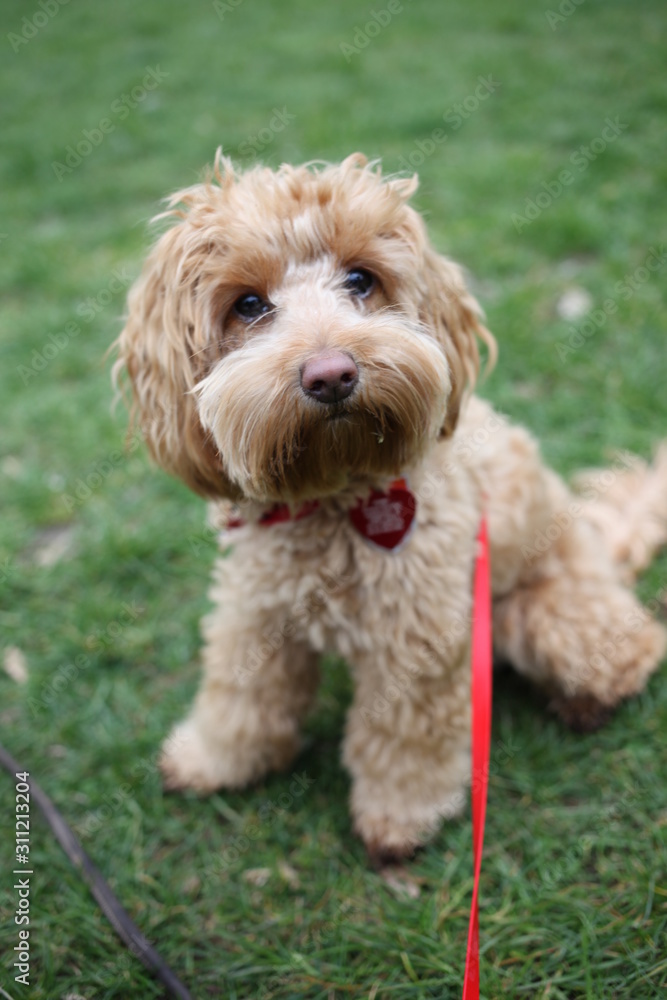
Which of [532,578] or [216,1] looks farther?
[216,1]

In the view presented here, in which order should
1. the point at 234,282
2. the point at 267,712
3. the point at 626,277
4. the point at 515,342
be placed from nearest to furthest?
1. the point at 234,282
2. the point at 267,712
3. the point at 515,342
4. the point at 626,277

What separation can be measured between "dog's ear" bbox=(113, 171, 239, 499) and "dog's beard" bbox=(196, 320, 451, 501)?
0.11 meters

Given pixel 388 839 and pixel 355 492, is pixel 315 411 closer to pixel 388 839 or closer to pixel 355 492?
pixel 355 492

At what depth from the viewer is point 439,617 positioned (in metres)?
2.15

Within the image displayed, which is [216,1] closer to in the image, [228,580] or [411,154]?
[411,154]

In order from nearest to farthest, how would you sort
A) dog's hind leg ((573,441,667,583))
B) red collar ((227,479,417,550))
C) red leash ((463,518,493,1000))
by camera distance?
1. red leash ((463,518,493,1000))
2. red collar ((227,479,417,550))
3. dog's hind leg ((573,441,667,583))

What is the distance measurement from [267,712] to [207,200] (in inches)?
64.6

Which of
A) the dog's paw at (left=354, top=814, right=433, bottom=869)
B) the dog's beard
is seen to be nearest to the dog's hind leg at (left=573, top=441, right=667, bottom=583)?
the dog's paw at (left=354, top=814, right=433, bottom=869)

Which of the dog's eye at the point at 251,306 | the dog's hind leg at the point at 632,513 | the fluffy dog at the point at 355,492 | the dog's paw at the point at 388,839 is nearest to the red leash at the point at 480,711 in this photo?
the fluffy dog at the point at 355,492

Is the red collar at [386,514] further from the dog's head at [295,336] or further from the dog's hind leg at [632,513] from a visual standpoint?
the dog's hind leg at [632,513]

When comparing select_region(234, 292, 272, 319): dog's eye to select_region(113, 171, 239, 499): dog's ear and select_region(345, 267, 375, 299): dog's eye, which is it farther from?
select_region(345, 267, 375, 299): dog's eye

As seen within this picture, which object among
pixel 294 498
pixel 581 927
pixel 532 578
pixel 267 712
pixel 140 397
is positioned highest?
pixel 140 397

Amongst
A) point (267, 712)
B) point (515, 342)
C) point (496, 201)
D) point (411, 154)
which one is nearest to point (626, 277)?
point (515, 342)

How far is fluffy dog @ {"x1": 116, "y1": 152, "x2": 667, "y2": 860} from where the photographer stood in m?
1.79
